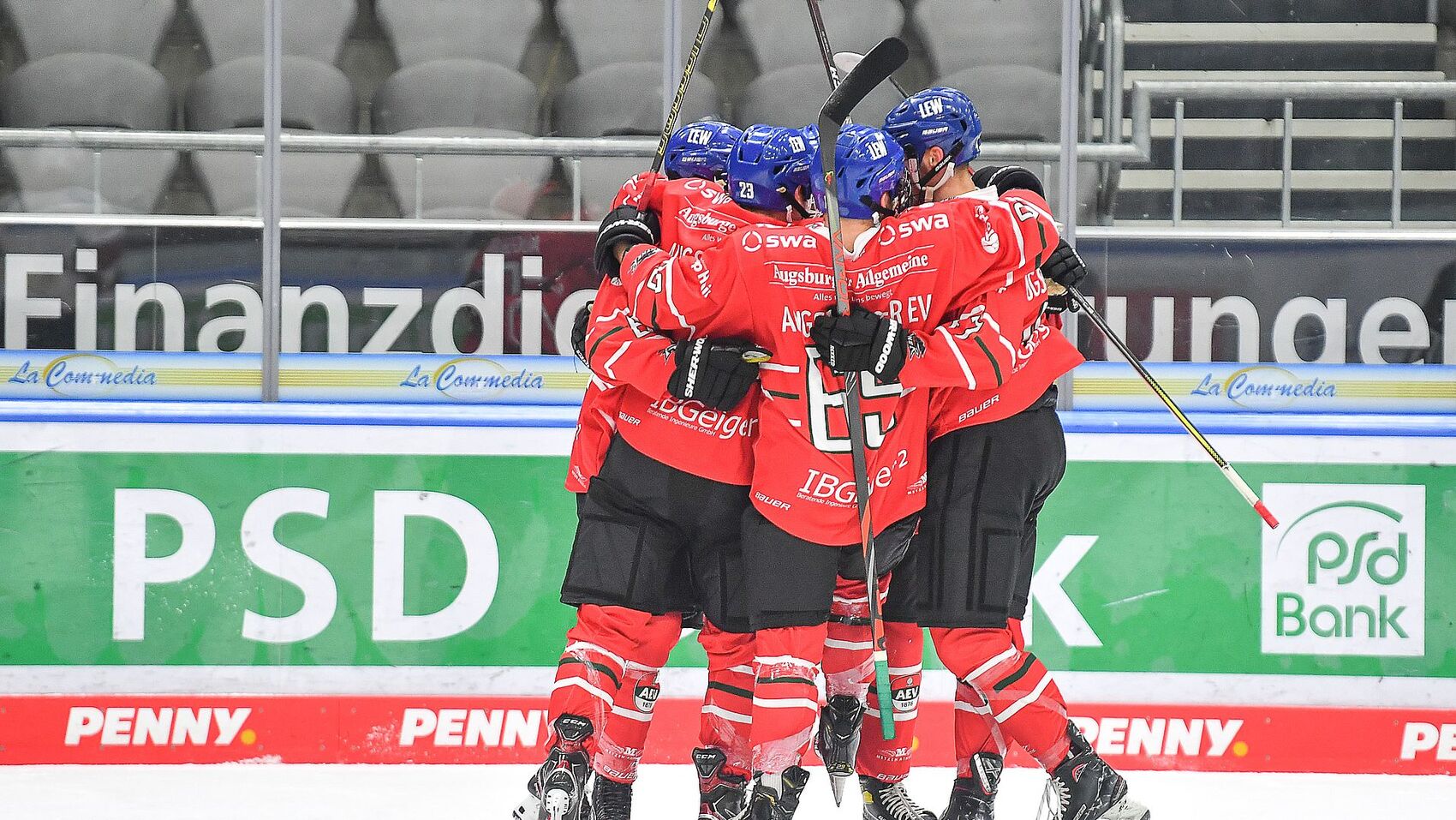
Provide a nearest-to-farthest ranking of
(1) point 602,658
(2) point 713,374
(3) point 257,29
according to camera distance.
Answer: (2) point 713,374 < (1) point 602,658 < (3) point 257,29

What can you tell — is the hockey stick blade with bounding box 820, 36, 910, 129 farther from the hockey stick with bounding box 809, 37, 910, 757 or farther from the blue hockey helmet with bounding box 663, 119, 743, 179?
the blue hockey helmet with bounding box 663, 119, 743, 179

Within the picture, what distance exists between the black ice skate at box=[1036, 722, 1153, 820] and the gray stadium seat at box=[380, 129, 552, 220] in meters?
2.21

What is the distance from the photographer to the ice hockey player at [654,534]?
2.97 metres

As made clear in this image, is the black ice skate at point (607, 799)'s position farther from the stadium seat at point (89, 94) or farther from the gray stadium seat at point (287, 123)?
the stadium seat at point (89, 94)

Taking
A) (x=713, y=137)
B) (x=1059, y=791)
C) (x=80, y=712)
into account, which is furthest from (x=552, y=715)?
(x=80, y=712)

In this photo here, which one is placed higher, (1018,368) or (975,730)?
(1018,368)

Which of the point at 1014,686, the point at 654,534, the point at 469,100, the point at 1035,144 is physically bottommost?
the point at 1014,686

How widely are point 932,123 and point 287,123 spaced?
82.0 inches

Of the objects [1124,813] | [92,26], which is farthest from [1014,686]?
[92,26]

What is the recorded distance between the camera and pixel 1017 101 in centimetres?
436

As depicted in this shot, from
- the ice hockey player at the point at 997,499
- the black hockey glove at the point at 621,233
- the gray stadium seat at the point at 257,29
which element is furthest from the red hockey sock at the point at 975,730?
the gray stadium seat at the point at 257,29

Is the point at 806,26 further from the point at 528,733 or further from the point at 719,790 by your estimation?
the point at 719,790

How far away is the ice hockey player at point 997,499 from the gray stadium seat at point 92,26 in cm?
243

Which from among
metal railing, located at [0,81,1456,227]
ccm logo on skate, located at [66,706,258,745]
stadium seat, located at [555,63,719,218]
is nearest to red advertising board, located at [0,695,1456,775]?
ccm logo on skate, located at [66,706,258,745]
